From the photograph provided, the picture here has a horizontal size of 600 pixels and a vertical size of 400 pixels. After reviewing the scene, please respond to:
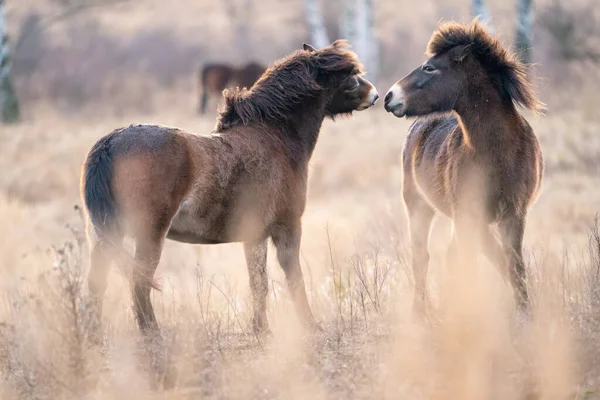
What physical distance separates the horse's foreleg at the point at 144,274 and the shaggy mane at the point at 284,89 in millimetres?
1362

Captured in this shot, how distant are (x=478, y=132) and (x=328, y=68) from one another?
1.40 meters

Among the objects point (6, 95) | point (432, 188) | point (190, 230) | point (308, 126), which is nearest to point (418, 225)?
point (432, 188)

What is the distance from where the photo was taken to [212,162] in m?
5.82

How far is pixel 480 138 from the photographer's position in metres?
6.18

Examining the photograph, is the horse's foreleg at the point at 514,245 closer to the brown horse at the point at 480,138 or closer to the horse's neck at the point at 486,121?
the brown horse at the point at 480,138

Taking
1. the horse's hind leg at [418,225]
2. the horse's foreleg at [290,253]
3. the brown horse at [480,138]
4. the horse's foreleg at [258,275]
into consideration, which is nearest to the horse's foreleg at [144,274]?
the horse's foreleg at [258,275]

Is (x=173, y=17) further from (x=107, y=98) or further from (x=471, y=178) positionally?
(x=471, y=178)

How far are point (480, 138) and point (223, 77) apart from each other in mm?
17020

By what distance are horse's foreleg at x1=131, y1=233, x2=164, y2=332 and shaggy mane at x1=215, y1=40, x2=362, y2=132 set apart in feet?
4.47

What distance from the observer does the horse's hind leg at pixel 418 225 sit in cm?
740

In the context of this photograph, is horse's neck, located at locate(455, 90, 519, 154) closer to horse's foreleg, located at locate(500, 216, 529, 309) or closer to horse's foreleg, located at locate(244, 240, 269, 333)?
horse's foreleg, located at locate(500, 216, 529, 309)

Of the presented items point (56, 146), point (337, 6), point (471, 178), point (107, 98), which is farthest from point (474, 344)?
point (337, 6)

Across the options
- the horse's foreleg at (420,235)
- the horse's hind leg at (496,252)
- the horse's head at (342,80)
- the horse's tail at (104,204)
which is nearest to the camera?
the horse's tail at (104,204)

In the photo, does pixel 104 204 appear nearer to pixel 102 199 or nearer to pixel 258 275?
pixel 102 199
